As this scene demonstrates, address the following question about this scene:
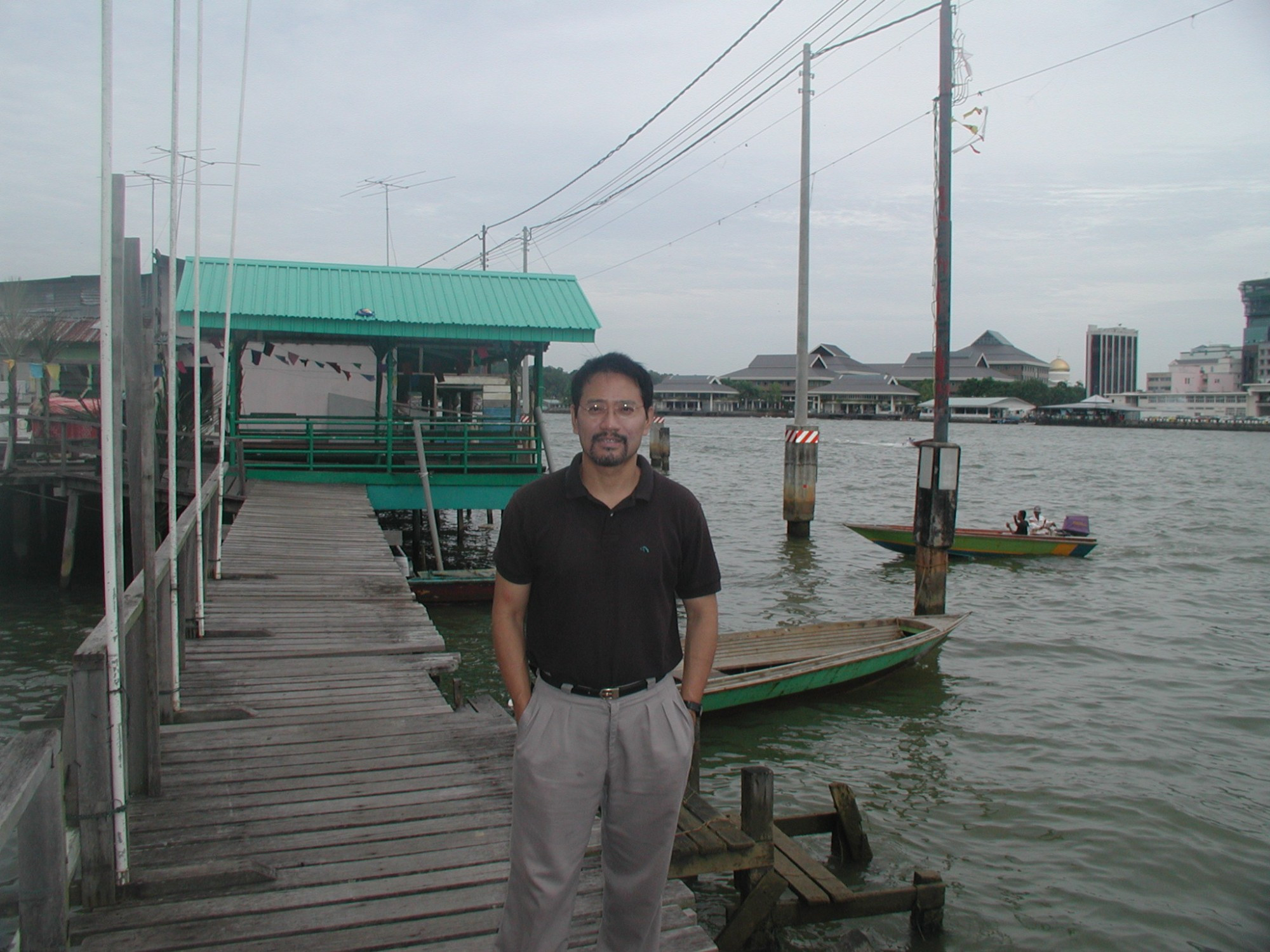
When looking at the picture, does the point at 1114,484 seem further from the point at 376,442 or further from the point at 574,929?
the point at 574,929

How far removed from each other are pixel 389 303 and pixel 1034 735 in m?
11.6

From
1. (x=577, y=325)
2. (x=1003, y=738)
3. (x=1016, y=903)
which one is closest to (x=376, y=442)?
(x=577, y=325)

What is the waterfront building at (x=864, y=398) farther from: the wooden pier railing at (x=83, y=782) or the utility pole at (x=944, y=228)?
the wooden pier railing at (x=83, y=782)

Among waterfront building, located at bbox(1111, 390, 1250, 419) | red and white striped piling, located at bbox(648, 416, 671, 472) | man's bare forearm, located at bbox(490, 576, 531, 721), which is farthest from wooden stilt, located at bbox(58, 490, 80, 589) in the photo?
waterfront building, located at bbox(1111, 390, 1250, 419)

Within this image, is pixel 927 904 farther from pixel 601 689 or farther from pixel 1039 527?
pixel 1039 527

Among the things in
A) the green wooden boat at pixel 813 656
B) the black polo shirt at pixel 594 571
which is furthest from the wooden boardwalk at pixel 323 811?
the green wooden boat at pixel 813 656

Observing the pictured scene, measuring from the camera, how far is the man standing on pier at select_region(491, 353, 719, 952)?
2.92 m

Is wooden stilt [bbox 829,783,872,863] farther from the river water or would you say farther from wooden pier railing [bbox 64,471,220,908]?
wooden pier railing [bbox 64,471,220,908]

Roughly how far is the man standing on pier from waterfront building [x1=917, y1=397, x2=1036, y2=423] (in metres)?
124

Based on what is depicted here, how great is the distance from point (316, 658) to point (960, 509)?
99.0 ft

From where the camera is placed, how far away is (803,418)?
885 inches

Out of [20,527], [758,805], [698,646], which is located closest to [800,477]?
[20,527]

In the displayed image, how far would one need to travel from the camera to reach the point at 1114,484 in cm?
4319

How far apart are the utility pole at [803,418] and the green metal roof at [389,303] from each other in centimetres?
623
